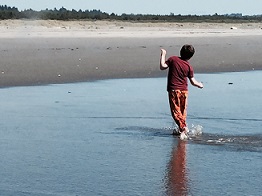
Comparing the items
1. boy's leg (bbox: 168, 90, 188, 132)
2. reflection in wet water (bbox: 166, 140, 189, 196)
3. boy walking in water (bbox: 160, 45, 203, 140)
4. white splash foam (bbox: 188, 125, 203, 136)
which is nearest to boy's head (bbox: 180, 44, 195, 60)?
boy walking in water (bbox: 160, 45, 203, 140)

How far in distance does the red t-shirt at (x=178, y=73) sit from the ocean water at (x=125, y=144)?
574mm

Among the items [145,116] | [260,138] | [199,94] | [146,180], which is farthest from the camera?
[199,94]

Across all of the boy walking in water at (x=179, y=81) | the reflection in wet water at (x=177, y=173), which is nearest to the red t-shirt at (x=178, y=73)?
the boy walking in water at (x=179, y=81)

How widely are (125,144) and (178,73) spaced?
1.31 meters

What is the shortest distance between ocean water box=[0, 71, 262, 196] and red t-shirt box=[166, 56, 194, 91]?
0.57 m

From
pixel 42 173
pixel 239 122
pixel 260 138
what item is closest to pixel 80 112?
pixel 239 122

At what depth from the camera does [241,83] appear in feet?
51.5

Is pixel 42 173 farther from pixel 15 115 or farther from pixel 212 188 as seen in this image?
pixel 15 115

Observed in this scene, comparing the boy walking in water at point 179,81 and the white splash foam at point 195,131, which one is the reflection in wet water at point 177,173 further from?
the boy walking in water at point 179,81

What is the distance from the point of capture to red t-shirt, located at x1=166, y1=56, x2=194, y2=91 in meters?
9.43

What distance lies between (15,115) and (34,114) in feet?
0.96

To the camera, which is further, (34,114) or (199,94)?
(199,94)

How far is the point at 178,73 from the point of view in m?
9.44

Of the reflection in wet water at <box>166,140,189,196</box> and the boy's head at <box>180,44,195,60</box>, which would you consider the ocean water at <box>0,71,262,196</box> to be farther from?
the boy's head at <box>180,44,195,60</box>
